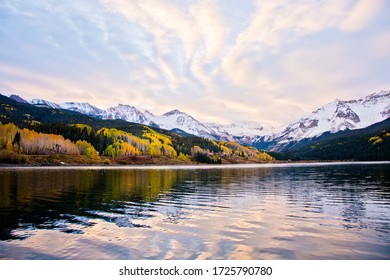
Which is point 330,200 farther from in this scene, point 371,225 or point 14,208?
point 14,208

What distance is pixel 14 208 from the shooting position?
3103 cm

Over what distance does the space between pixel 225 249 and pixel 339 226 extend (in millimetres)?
10799

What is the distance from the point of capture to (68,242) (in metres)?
19.4

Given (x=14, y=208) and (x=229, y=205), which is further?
(x=229, y=205)

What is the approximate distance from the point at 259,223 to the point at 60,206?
66.9ft

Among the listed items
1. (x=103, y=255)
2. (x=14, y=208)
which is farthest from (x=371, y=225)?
(x=14, y=208)

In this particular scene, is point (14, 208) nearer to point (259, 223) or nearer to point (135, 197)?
point (135, 197)

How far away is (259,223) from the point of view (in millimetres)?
25266

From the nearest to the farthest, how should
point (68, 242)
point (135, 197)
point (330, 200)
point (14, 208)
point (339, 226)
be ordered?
point (68, 242), point (339, 226), point (14, 208), point (330, 200), point (135, 197)
